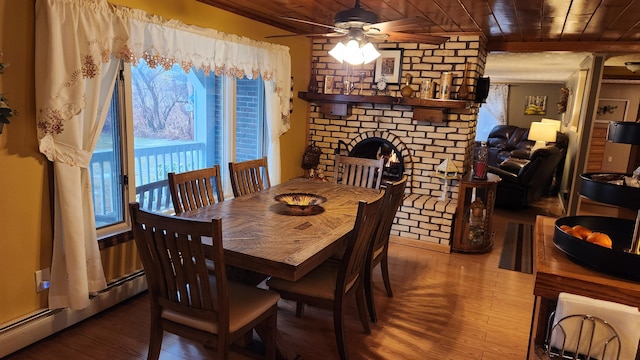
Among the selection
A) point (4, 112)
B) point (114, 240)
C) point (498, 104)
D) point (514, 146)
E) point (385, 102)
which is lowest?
point (114, 240)

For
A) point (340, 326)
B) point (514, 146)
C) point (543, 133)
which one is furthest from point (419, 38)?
point (514, 146)

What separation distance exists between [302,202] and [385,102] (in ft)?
6.68

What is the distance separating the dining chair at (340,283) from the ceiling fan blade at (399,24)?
0.90 metres

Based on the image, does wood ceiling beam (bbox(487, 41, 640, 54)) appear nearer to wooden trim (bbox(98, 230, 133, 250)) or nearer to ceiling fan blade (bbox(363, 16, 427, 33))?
ceiling fan blade (bbox(363, 16, 427, 33))

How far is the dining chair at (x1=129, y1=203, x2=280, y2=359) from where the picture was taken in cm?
170

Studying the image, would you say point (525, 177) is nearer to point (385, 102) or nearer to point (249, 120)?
point (385, 102)

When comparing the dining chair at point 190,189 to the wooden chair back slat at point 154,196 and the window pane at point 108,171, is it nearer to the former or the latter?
the window pane at point 108,171

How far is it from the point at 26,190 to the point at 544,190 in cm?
654

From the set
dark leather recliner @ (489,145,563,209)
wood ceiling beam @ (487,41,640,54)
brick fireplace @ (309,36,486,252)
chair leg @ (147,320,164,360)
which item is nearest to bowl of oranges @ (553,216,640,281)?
chair leg @ (147,320,164,360)

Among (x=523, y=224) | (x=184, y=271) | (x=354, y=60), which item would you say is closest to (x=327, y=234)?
(x=184, y=271)

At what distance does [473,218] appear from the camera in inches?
162

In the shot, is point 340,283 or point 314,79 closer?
point 340,283

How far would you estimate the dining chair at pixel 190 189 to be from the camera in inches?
101

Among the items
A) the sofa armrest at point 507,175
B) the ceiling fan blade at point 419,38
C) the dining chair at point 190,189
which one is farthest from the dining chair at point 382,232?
the sofa armrest at point 507,175
